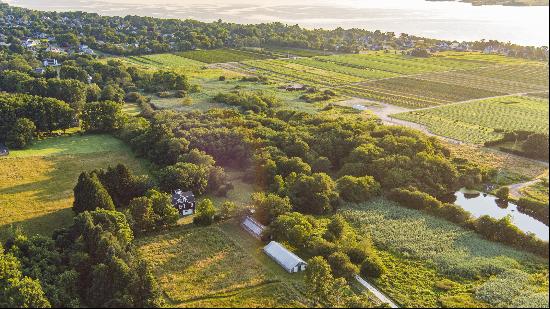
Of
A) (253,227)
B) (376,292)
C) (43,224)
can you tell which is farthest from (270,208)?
(43,224)

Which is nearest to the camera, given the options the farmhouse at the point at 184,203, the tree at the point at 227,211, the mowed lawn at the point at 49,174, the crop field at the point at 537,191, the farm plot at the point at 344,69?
the tree at the point at 227,211

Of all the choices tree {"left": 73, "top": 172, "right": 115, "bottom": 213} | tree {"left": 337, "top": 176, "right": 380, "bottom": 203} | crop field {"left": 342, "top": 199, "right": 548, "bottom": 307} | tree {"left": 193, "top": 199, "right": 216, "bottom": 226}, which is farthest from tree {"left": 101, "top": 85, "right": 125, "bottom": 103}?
crop field {"left": 342, "top": 199, "right": 548, "bottom": 307}

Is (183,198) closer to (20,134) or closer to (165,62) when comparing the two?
(20,134)

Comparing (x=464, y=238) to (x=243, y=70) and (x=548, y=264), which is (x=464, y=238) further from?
(x=243, y=70)

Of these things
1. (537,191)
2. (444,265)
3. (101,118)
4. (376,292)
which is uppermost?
(101,118)

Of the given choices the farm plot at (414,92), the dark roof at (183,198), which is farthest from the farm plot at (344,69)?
the dark roof at (183,198)

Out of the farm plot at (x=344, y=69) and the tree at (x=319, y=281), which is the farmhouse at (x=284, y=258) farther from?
the farm plot at (x=344, y=69)
